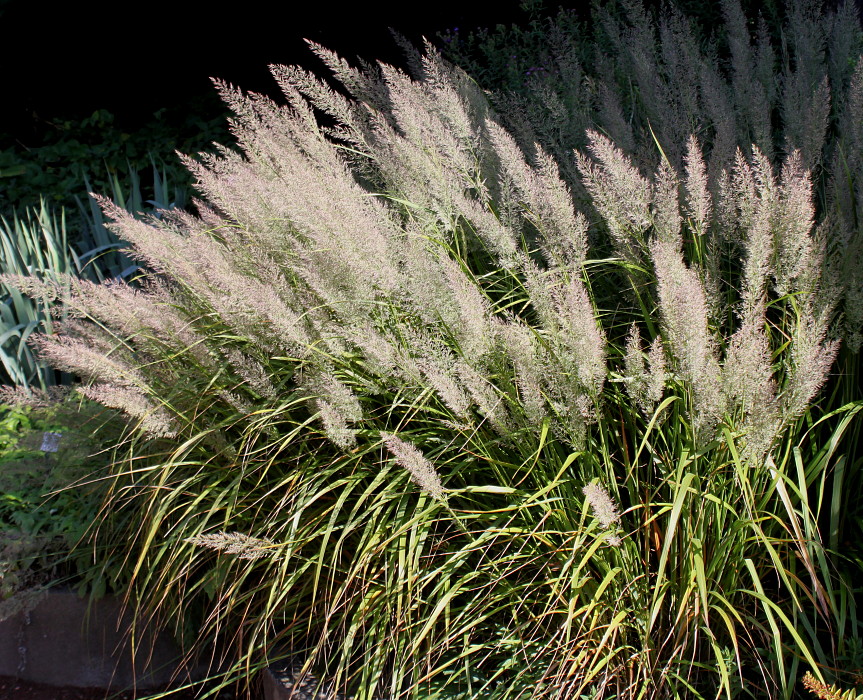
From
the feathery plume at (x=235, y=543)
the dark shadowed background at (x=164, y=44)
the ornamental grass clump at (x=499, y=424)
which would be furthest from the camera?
the dark shadowed background at (x=164, y=44)

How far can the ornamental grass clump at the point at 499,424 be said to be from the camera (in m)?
1.78

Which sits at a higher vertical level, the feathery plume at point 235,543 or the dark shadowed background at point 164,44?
the dark shadowed background at point 164,44

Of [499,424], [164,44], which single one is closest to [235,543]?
[499,424]

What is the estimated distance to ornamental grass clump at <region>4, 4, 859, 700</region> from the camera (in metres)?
1.78

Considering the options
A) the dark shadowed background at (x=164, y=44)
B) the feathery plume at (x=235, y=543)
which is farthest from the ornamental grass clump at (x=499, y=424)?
the dark shadowed background at (x=164, y=44)

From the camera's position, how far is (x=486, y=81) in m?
5.21

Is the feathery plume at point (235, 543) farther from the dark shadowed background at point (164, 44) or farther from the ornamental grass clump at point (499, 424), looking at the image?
the dark shadowed background at point (164, 44)

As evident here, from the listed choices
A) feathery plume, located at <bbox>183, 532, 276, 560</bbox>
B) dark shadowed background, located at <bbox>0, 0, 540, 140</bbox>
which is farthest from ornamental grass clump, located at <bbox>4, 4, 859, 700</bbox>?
dark shadowed background, located at <bbox>0, 0, 540, 140</bbox>

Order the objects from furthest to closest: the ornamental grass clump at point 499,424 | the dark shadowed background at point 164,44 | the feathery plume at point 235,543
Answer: the dark shadowed background at point 164,44 → the feathery plume at point 235,543 → the ornamental grass clump at point 499,424

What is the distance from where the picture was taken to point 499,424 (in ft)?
6.07

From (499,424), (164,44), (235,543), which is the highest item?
(164,44)

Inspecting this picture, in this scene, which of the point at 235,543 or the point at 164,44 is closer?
the point at 235,543

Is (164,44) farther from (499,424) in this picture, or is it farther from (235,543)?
(499,424)

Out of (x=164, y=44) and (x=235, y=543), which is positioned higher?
(x=164, y=44)
